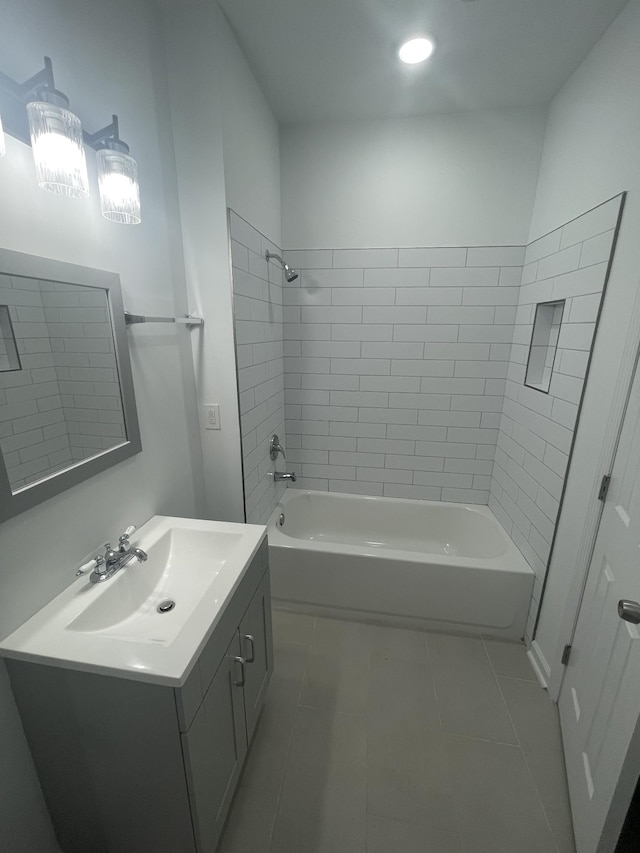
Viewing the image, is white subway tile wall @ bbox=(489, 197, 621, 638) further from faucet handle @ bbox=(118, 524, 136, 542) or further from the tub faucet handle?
faucet handle @ bbox=(118, 524, 136, 542)

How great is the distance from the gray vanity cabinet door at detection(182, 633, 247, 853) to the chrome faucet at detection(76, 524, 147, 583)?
42 centimetres

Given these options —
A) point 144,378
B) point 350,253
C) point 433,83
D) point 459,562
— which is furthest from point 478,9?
point 459,562

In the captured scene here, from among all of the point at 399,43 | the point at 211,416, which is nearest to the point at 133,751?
the point at 211,416

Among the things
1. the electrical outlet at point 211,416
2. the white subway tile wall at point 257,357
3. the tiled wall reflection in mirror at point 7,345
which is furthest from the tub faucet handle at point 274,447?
the tiled wall reflection in mirror at point 7,345

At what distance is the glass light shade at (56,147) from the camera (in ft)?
2.50

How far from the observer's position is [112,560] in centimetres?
108

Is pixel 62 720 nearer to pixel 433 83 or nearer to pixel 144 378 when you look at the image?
pixel 144 378

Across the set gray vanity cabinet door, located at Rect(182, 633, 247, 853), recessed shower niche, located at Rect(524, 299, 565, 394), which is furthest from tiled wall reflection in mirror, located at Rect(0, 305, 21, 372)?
recessed shower niche, located at Rect(524, 299, 565, 394)

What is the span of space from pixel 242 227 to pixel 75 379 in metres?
1.03

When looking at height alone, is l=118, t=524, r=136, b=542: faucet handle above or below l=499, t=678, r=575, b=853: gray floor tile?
above

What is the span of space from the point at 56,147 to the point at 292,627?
213cm

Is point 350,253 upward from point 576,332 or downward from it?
upward

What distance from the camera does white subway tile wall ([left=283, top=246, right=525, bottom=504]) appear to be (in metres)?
2.16

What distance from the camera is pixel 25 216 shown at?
32.8 inches
